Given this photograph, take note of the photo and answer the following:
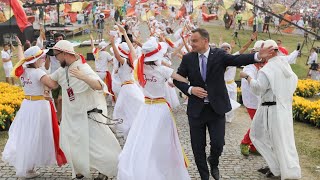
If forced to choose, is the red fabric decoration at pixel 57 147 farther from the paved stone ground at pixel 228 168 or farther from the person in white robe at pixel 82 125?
the person in white robe at pixel 82 125

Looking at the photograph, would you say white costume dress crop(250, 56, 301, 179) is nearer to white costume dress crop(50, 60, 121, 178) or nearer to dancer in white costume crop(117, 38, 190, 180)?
dancer in white costume crop(117, 38, 190, 180)

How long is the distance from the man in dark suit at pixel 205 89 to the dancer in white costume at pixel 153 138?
0.69 feet

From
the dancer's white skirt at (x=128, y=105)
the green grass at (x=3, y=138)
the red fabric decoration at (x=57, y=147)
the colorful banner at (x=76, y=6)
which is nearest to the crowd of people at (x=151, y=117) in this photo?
the red fabric decoration at (x=57, y=147)

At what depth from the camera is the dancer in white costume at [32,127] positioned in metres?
6.86

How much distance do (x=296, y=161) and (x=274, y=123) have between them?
23.5 inches

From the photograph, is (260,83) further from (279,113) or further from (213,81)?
(213,81)

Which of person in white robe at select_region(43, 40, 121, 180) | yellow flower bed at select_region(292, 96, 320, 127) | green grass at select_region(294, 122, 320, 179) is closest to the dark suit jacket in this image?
person in white robe at select_region(43, 40, 121, 180)

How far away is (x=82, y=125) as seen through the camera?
253 inches

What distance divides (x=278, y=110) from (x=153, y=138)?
1.85 metres

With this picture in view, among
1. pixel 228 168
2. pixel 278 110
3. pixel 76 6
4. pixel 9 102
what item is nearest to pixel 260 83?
pixel 278 110

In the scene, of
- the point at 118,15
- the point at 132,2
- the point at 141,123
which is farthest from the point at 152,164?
the point at 118,15

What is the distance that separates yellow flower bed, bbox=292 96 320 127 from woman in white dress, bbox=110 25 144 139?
4.27 m

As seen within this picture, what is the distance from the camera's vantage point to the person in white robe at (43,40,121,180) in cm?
638

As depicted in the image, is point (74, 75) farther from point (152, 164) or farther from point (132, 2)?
point (132, 2)
